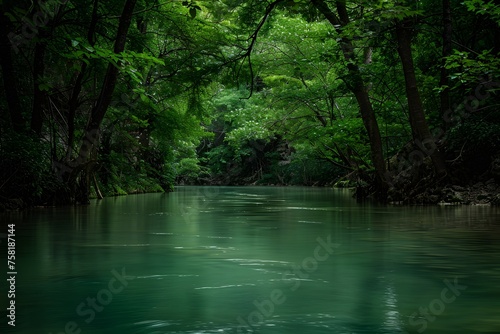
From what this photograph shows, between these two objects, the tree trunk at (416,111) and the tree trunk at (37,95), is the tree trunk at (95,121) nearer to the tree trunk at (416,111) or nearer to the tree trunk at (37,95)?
the tree trunk at (37,95)

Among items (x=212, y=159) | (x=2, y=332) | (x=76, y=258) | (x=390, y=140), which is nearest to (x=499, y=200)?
(x=390, y=140)

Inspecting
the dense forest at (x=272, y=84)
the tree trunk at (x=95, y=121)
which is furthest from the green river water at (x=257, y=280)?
the tree trunk at (x=95, y=121)

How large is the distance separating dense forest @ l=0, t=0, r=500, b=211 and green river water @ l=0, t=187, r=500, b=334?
2.77m

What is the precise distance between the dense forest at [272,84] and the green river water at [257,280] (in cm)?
277

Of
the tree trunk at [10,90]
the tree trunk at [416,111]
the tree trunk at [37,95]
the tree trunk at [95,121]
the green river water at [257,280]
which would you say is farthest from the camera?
the tree trunk at [416,111]

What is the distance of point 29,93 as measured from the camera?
1594 centimetres

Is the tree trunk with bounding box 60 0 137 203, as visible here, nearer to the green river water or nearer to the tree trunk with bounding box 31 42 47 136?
the tree trunk with bounding box 31 42 47 136

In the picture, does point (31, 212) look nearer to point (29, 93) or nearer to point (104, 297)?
point (29, 93)

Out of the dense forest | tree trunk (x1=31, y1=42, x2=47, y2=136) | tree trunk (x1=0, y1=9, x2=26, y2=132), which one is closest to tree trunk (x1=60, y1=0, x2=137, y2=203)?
the dense forest

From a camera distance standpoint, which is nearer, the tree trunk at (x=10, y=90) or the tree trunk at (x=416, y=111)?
the tree trunk at (x=10, y=90)

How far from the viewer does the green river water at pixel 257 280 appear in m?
3.51

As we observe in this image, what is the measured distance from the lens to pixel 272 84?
2616 centimetres

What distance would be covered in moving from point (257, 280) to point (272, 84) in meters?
21.7

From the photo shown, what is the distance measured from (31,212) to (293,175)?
43658mm
